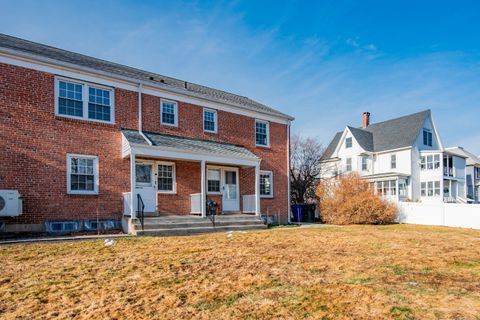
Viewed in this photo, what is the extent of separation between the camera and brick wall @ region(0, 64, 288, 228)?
38.0 ft

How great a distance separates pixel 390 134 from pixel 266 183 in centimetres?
1960

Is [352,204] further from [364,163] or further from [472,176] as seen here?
[472,176]

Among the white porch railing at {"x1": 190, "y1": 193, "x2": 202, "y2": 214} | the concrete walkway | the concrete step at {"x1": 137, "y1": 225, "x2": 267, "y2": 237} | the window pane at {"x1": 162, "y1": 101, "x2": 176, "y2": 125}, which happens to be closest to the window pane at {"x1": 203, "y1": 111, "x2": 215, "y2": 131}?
the window pane at {"x1": 162, "y1": 101, "x2": 176, "y2": 125}

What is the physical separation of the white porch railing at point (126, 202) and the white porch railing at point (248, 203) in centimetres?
633

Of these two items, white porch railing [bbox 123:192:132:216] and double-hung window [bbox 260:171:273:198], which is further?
double-hung window [bbox 260:171:273:198]

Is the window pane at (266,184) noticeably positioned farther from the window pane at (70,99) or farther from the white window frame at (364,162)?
the white window frame at (364,162)

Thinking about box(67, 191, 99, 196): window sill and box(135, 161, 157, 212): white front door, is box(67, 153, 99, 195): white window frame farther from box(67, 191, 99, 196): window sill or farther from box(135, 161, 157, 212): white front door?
box(135, 161, 157, 212): white front door

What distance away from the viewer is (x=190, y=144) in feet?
50.5

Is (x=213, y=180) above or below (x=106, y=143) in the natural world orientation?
below

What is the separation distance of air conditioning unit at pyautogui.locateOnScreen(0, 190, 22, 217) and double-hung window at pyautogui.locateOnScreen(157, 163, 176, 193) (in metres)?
5.35

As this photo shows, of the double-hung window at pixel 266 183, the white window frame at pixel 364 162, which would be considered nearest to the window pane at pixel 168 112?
the double-hung window at pixel 266 183

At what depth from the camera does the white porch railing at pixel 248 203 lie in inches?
682

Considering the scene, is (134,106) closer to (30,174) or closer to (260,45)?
(30,174)

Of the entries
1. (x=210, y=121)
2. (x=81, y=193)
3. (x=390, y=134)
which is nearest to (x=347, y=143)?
(x=390, y=134)
